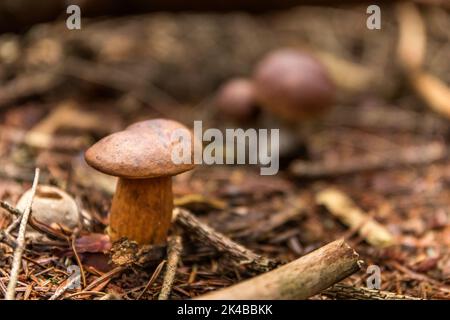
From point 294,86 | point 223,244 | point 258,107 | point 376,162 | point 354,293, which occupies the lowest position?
point 354,293

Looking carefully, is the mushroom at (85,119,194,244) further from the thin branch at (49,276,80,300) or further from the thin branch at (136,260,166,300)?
the thin branch at (49,276,80,300)

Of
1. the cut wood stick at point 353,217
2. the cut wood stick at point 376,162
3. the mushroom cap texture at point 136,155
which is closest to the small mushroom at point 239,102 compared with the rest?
the cut wood stick at point 376,162

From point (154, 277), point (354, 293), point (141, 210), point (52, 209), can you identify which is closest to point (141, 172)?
point (141, 210)

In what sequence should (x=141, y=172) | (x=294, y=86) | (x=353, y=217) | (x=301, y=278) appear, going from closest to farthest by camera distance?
(x=301, y=278), (x=141, y=172), (x=353, y=217), (x=294, y=86)

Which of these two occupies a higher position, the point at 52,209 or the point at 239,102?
the point at 239,102

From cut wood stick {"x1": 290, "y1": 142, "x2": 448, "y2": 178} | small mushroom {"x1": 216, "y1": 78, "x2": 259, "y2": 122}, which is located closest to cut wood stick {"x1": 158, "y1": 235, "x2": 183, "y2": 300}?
cut wood stick {"x1": 290, "y1": 142, "x2": 448, "y2": 178}

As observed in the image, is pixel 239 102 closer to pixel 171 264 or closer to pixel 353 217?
pixel 353 217
